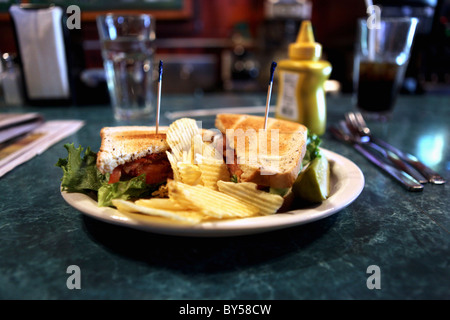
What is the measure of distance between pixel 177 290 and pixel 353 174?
590mm

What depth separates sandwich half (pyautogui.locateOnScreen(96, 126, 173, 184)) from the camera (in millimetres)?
932

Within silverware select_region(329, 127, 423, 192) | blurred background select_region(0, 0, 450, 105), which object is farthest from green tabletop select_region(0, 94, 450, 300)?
blurred background select_region(0, 0, 450, 105)

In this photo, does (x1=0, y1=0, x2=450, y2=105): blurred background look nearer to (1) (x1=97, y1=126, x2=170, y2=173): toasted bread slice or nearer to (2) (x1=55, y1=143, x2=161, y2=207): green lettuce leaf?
(1) (x1=97, y1=126, x2=170, y2=173): toasted bread slice

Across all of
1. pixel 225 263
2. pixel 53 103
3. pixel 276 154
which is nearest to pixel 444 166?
pixel 276 154

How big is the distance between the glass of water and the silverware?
122 cm

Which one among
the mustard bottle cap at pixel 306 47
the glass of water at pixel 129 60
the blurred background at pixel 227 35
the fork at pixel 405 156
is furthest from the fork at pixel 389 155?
the blurred background at pixel 227 35

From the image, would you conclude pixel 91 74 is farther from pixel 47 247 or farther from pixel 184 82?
pixel 184 82

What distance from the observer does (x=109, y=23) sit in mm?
1935

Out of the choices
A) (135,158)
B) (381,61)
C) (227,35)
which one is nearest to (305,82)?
(381,61)

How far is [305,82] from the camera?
159 cm

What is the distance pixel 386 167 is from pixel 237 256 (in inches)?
31.1

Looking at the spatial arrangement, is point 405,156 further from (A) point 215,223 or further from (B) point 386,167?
(A) point 215,223
